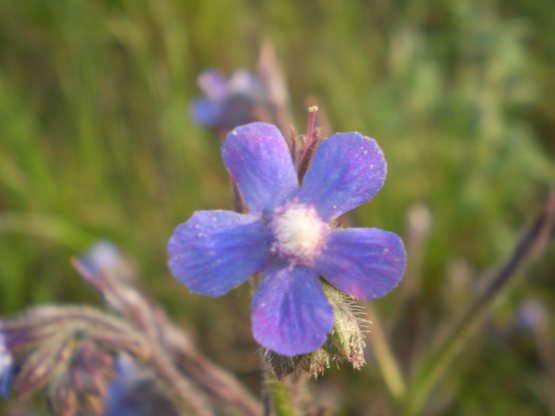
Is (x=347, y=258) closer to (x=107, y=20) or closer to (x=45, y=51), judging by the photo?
(x=107, y=20)

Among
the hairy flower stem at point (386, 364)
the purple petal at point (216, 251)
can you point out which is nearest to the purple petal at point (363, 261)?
the purple petal at point (216, 251)

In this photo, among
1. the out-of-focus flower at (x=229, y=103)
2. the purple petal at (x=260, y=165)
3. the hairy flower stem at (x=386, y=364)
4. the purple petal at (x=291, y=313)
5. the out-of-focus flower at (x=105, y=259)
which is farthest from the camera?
the out-of-focus flower at (x=105, y=259)

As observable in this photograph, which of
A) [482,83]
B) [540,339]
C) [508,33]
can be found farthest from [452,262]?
[508,33]

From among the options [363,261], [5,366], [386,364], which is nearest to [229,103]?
[386,364]

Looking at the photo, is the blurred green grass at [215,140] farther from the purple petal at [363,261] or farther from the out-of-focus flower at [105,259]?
the purple petal at [363,261]

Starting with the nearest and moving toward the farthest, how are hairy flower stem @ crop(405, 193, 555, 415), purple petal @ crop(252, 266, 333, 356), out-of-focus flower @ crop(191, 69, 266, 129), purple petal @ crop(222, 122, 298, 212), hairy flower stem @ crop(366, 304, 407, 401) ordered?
purple petal @ crop(252, 266, 333, 356) < purple petal @ crop(222, 122, 298, 212) < hairy flower stem @ crop(405, 193, 555, 415) < hairy flower stem @ crop(366, 304, 407, 401) < out-of-focus flower @ crop(191, 69, 266, 129)

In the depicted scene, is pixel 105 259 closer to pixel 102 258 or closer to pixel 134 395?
pixel 102 258

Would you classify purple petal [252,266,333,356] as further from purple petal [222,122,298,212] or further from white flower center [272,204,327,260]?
purple petal [222,122,298,212]

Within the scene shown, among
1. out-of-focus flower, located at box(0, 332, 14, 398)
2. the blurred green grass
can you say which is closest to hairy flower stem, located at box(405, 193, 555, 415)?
the blurred green grass
